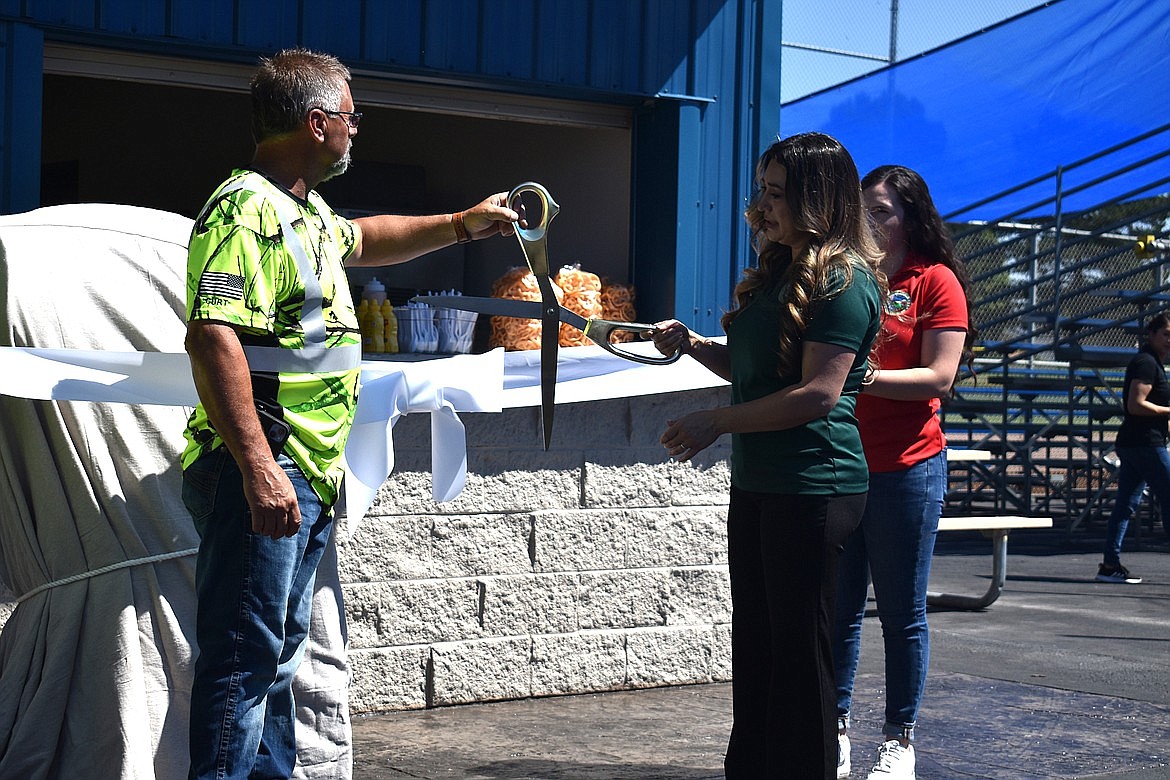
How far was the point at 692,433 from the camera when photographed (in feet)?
10.4

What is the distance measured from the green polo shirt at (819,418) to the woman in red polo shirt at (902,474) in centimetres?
63

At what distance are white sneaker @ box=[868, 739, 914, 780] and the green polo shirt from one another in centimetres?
109

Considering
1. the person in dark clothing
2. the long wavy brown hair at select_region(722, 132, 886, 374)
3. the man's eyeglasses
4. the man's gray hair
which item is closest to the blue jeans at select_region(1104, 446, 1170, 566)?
the person in dark clothing

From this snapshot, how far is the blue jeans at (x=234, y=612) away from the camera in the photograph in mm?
2834

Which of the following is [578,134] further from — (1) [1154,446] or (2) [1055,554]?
(2) [1055,554]

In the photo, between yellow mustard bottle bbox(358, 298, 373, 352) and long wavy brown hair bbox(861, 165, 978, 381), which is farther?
yellow mustard bottle bbox(358, 298, 373, 352)

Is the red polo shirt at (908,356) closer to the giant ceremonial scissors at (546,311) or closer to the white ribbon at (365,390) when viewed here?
the giant ceremonial scissors at (546,311)

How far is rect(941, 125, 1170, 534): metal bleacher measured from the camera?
13.4m

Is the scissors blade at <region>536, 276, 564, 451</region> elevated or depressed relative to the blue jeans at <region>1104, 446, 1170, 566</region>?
elevated

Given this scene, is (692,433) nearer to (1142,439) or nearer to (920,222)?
(920,222)

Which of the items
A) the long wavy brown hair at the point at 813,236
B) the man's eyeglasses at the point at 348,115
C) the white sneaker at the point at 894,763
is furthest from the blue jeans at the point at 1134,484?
the man's eyeglasses at the point at 348,115

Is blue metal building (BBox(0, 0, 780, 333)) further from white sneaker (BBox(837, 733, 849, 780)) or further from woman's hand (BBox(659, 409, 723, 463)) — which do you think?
woman's hand (BBox(659, 409, 723, 463))

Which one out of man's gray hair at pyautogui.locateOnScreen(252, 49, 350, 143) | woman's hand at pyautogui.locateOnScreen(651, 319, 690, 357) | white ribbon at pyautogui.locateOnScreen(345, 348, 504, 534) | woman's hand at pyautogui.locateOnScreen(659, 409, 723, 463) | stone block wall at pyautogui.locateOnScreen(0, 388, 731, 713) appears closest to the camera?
man's gray hair at pyautogui.locateOnScreen(252, 49, 350, 143)

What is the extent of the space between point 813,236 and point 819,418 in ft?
1.48
